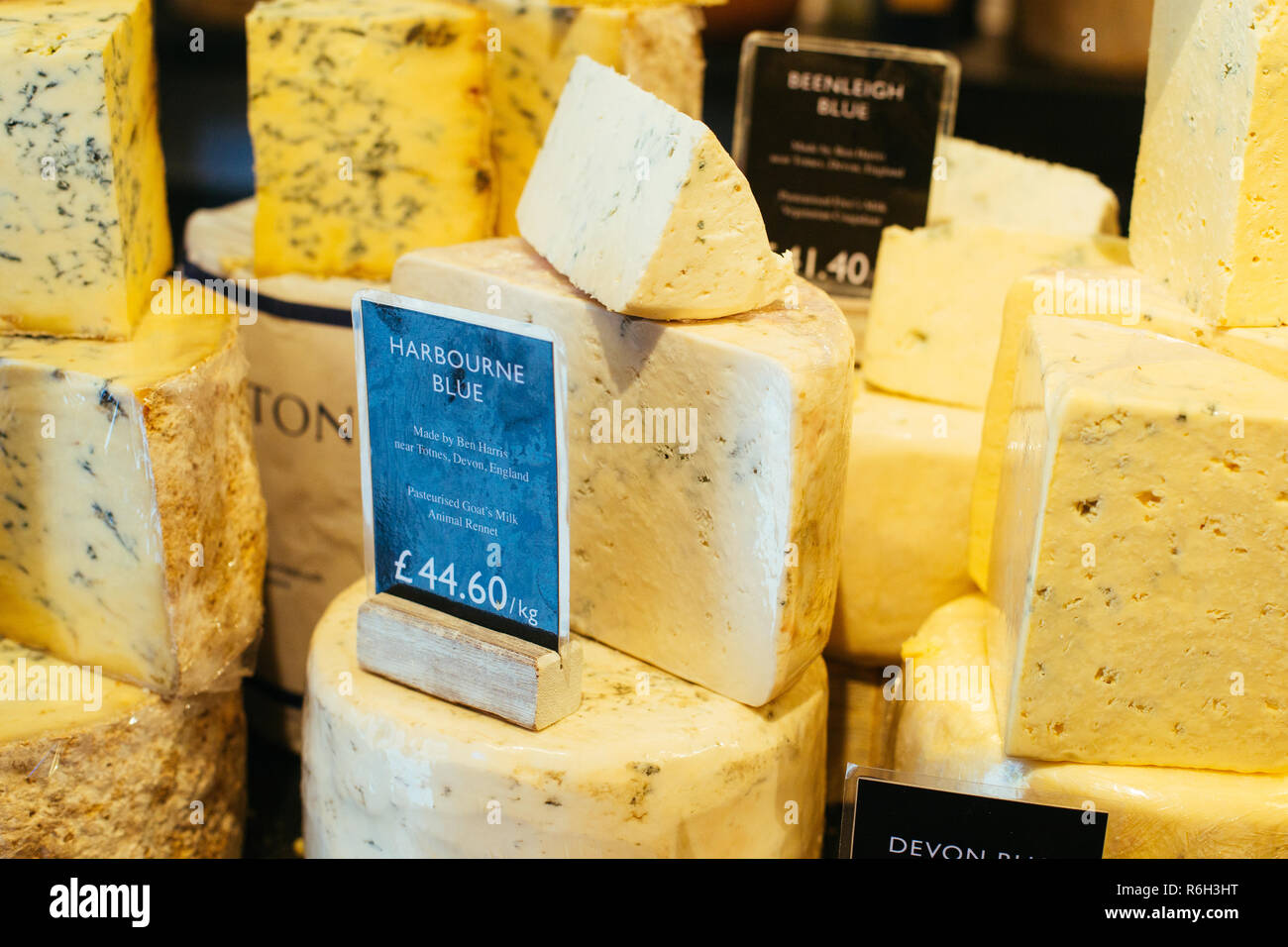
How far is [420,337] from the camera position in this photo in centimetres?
134

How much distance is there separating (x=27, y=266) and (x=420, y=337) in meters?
0.61

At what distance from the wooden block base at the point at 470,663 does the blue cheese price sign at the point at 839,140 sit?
89 centimetres

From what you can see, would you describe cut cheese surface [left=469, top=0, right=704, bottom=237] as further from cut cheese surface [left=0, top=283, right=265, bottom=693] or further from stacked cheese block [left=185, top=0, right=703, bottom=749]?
cut cheese surface [left=0, top=283, right=265, bottom=693]

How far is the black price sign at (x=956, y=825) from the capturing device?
121 cm

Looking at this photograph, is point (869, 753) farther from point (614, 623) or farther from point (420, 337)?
point (420, 337)

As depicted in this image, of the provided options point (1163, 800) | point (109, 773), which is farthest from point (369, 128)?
point (1163, 800)

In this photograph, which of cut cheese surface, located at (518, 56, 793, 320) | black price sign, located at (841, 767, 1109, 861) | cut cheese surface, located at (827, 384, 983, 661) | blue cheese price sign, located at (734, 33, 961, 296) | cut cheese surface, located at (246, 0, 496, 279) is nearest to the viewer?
black price sign, located at (841, 767, 1109, 861)

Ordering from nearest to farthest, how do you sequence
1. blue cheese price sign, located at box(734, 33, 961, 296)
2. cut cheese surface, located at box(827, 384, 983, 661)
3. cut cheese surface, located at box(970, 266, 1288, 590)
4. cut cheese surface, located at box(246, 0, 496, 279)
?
cut cheese surface, located at box(970, 266, 1288, 590)
cut cheese surface, located at box(827, 384, 983, 661)
cut cheese surface, located at box(246, 0, 496, 279)
blue cheese price sign, located at box(734, 33, 961, 296)

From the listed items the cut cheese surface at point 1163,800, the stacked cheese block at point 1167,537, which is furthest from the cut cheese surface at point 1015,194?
the cut cheese surface at point 1163,800

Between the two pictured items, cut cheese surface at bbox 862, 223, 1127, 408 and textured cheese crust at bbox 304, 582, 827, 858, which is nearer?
textured cheese crust at bbox 304, 582, 827, 858

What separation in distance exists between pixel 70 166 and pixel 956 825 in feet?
4.20

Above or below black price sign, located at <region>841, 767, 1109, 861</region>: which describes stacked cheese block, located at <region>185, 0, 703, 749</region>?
above

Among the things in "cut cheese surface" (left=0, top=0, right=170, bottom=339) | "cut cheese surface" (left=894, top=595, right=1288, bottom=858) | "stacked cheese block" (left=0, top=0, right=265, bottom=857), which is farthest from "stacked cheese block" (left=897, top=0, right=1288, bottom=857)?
"cut cheese surface" (left=0, top=0, right=170, bottom=339)

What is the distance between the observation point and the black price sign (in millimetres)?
1208
